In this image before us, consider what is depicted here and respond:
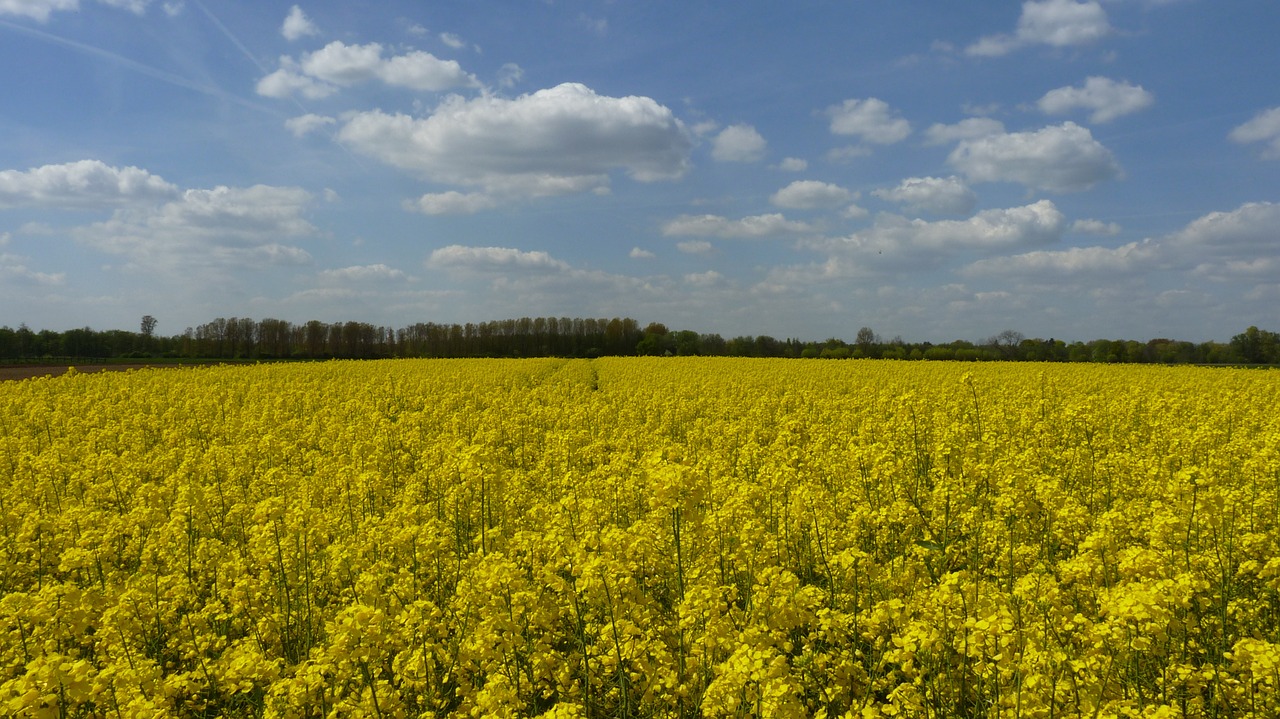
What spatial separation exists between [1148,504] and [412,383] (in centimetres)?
2397

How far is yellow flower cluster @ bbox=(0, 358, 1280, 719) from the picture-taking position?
3.75 metres

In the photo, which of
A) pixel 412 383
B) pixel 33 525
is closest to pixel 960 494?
pixel 33 525

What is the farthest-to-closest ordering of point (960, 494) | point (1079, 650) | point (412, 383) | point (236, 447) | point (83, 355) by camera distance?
1. point (83, 355)
2. point (412, 383)
3. point (236, 447)
4. point (960, 494)
5. point (1079, 650)

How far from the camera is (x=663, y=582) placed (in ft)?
18.9

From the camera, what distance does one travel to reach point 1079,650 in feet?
14.1

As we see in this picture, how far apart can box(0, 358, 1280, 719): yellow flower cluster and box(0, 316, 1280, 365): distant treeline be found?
56.3m

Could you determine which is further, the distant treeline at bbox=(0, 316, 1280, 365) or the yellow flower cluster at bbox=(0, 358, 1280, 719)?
the distant treeline at bbox=(0, 316, 1280, 365)

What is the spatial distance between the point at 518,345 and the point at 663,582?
83.1 m

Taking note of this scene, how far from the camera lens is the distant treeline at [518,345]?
60.5 meters

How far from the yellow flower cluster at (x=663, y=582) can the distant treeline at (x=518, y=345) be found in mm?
56327

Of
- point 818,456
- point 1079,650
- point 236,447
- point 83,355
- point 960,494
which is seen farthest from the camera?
point 83,355

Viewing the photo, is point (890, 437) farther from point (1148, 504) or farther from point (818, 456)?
point (1148, 504)

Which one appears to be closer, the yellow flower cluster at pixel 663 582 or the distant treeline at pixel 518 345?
the yellow flower cluster at pixel 663 582

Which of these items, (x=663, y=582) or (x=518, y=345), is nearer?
(x=663, y=582)
